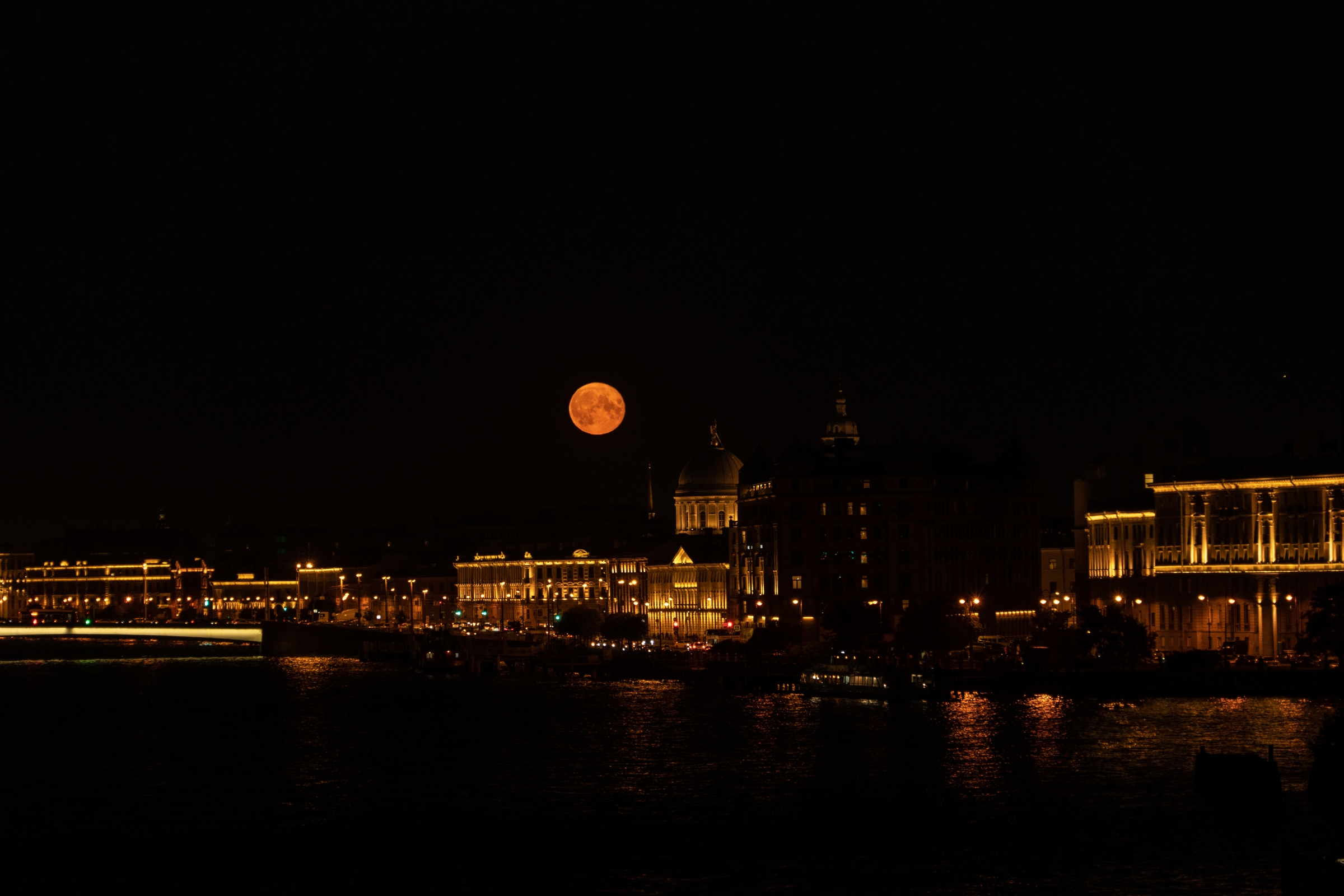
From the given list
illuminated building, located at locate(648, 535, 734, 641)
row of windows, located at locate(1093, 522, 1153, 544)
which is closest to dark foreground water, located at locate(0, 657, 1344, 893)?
row of windows, located at locate(1093, 522, 1153, 544)

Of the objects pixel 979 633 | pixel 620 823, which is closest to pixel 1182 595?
pixel 979 633

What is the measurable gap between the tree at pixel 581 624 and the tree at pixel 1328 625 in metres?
80.5

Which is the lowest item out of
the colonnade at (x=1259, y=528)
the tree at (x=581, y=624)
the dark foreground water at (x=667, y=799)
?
the dark foreground water at (x=667, y=799)

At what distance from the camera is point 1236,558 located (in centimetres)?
11094

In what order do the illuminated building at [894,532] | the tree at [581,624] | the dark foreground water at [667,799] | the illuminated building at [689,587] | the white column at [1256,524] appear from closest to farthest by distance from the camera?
the dark foreground water at [667,799]
the white column at [1256,524]
the illuminated building at [894,532]
the tree at [581,624]
the illuminated building at [689,587]

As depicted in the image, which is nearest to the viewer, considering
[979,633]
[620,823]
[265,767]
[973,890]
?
[973,890]

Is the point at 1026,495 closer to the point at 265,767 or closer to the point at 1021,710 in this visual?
the point at 1021,710

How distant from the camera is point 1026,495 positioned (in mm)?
144750

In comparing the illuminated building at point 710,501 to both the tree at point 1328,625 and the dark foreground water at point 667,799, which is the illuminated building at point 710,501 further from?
the tree at point 1328,625

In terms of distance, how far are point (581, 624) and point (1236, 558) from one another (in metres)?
69.2

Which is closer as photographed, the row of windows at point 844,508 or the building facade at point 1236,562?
the building facade at point 1236,562

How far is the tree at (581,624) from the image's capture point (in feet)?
550

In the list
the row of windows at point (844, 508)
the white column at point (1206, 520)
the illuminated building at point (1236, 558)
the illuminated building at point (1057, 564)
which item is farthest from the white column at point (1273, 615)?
the illuminated building at point (1057, 564)

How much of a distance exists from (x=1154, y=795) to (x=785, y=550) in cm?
7900
